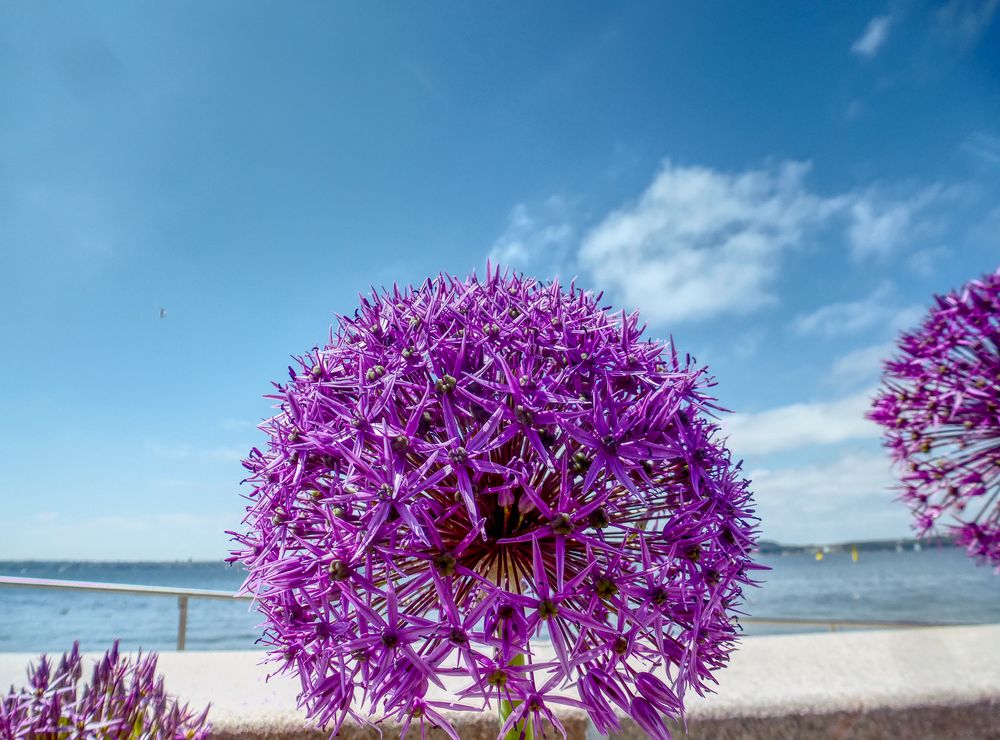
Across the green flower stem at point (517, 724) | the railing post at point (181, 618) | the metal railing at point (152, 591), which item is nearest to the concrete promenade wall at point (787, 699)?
the metal railing at point (152, 591)

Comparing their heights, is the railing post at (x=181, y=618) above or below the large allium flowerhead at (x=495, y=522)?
below

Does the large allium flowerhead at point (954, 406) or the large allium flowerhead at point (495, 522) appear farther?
A: the large allium flowerhead at point (954, 406)

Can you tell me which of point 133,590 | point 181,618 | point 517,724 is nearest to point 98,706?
point 517,724

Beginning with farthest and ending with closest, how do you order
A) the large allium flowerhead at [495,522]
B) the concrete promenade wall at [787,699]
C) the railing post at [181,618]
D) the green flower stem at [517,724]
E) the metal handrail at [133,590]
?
the railing post at [181,618], the metal handrail at [133,590], the concrete promenade wall at [787,699], the green flower stem at [517,724], the large allium flowerhead at [495,522]

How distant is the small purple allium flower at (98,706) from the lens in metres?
1.37

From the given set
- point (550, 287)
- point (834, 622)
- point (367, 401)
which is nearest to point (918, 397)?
point (834, 622)

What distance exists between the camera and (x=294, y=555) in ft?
4.31

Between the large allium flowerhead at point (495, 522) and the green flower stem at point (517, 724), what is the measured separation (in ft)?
0.05

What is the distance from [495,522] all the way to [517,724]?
16.8 inches

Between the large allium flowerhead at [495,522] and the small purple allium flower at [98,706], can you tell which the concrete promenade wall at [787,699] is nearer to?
the small purple allium flower at [98,706]

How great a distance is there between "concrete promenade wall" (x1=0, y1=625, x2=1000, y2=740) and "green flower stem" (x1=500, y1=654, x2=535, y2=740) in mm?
863

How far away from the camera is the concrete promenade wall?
2.11 m

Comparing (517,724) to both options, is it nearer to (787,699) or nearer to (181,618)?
(787,699)

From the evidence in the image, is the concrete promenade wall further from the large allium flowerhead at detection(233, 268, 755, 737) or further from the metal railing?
the large allium flowerhead at detection(233, 268, 755, 737)
